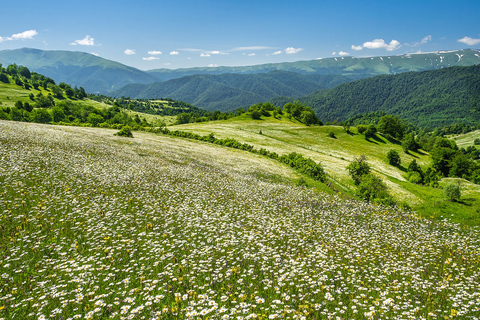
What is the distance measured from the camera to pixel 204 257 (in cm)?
894

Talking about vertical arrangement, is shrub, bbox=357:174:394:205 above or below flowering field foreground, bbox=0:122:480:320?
below

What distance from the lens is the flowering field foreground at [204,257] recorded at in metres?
6.42

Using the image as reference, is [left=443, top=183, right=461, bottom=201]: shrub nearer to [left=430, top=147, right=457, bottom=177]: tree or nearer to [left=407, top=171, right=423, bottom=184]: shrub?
[left=407, top=171, right=423, bottom=184]: shrub

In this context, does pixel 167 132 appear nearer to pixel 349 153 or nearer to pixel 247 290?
pixel 349 153

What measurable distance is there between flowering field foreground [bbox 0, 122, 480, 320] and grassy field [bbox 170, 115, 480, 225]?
898 cm

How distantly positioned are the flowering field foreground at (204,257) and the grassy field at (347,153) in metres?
8.98

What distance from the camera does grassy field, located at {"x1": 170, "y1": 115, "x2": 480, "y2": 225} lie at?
79.9 feet

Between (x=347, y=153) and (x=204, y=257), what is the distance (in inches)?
3176

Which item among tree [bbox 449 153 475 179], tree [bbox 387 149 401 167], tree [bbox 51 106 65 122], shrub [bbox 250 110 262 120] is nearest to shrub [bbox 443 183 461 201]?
tree [bbox 387 149 401 167]

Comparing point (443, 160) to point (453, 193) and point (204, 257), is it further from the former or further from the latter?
point (204, 257)

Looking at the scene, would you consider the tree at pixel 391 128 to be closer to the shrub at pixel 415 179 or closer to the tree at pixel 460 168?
the tree at pixel 460 168

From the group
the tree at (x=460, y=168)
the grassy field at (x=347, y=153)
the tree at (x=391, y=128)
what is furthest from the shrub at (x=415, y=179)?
the tree at (x=391, y=128)

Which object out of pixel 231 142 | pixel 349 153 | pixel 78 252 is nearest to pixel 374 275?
pixel 78 252

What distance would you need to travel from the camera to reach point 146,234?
10477 mm
